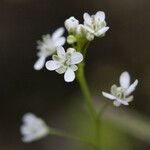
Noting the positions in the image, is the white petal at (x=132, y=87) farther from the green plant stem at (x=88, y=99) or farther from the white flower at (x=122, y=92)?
the green plant stem at (x=88, y=99)

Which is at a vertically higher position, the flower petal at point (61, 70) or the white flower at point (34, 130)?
the white flower at point (34, 130)

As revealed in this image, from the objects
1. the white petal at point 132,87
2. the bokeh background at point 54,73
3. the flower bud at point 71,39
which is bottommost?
the white petal at point 132,87

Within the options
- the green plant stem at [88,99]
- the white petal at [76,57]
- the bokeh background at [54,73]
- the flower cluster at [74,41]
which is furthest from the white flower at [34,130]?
the bokeh background at [54,73]

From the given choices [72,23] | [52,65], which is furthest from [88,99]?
[72,23]

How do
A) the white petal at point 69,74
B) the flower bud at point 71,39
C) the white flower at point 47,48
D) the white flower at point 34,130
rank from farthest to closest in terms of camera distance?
the white flower at point 34,130 → the white flower at point 47,48 → the flower bud at point 71,39 → the white petal at point 69,74

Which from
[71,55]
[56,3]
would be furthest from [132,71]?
[71,55]

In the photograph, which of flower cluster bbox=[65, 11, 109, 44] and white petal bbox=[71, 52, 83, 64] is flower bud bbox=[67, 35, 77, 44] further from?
white petal bbox=[71, 52, 83, 64]

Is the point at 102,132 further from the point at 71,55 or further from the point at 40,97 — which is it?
the point at 71,55
